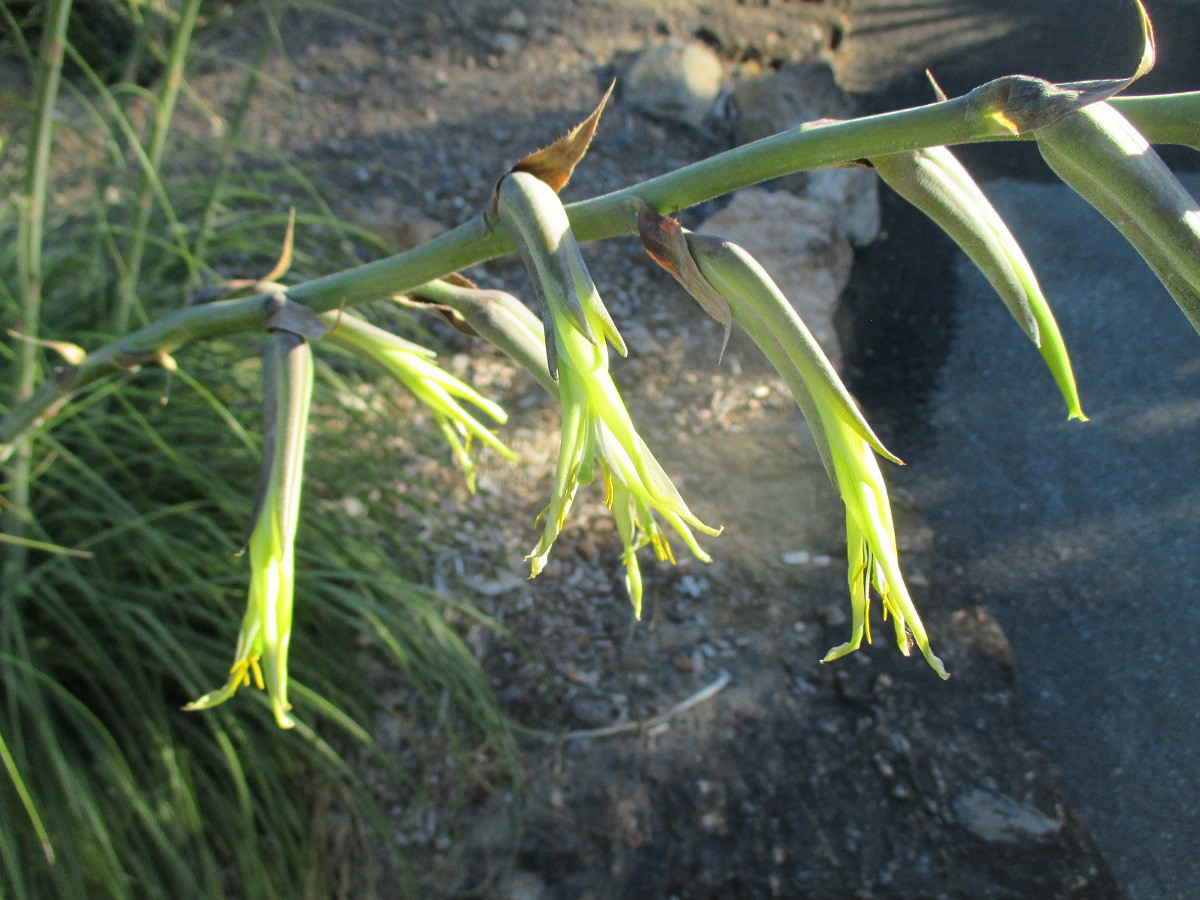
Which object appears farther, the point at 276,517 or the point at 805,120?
the point at 805,120

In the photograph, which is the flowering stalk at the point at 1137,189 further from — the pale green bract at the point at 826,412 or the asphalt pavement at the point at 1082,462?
the asphalt pavement at the point at 1082,462

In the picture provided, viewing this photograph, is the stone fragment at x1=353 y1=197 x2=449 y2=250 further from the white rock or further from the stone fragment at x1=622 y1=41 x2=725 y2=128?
the white rock

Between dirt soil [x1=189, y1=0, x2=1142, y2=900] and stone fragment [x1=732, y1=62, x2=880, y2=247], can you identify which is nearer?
dirt soil [x1=189, y1=0, x2=1142, y2=900]

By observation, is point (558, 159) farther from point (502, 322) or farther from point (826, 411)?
point (826, 411)

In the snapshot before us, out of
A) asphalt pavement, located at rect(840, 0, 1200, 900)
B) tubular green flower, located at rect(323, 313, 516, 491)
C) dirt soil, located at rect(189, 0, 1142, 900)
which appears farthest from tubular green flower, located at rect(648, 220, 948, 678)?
dirt soil, located at rect(189, 0, 1142, 900)

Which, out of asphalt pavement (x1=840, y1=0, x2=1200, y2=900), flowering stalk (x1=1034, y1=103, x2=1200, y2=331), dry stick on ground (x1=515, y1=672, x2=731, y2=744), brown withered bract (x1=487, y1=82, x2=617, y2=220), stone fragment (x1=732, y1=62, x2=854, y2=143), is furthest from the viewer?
stone fragment (x1=732, y1=62, x2=854, y2=143)

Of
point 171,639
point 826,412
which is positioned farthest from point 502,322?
point 171,639

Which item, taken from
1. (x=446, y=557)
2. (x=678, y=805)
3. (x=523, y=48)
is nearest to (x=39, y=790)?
(x=446, y=557)
